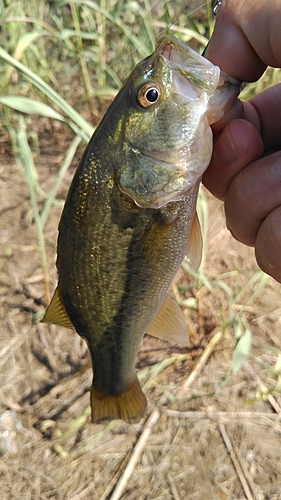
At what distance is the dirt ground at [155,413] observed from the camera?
1997 mm

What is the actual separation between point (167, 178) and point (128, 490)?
148 cm

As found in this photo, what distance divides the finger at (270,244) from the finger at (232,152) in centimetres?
18

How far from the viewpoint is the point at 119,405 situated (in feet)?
5.14

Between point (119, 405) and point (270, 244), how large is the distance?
76 centimetres

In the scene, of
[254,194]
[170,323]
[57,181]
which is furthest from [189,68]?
[57,181]

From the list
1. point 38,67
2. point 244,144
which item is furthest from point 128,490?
point 38,67

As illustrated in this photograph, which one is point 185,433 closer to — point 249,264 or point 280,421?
point 280,421

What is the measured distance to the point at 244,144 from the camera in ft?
4.25

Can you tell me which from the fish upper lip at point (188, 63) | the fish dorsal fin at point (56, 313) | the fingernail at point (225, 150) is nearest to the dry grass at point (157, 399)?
the fish dorsal fin at point (56, 313)

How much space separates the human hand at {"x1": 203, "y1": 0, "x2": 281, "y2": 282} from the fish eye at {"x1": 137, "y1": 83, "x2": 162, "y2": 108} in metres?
0.21

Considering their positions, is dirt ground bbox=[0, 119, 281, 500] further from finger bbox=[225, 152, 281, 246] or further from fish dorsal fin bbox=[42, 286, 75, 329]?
finger bbox=[225, 152, 281, 246]

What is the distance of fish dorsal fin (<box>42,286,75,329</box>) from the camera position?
1.40m

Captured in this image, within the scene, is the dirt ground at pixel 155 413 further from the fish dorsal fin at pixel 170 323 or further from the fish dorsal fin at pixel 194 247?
the fish dorsal fin at pixel 194 247

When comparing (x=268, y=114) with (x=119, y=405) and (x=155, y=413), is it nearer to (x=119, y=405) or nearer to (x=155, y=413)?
(x=119, y=405)
